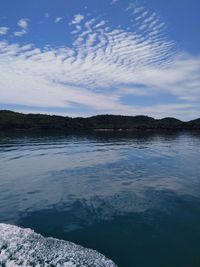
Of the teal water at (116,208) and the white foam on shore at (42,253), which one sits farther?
the teal water at (116,208)

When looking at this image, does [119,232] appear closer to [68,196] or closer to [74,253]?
[74,253]

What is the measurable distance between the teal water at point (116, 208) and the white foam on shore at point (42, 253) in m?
0.80

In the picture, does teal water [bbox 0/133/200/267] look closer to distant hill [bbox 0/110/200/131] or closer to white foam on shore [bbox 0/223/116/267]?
white foam on shore [bbox 0/223/116/267]

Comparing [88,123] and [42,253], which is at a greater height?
[88,123]

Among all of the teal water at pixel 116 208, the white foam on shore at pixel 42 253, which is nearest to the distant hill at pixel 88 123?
the teal water at pixel 116 208

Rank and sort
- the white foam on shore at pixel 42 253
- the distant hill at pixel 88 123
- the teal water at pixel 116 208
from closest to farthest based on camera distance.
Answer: the white foam on shore at pixel 42 253
the teal water at pixel 116 208
the distant hill at pixel 88 123

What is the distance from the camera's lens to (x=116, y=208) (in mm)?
17797

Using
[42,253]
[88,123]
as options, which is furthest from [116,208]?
[88,123]

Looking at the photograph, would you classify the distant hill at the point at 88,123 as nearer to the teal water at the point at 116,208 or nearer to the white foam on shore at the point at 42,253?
the teal water at the point at 116,208

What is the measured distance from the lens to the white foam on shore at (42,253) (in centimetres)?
1062

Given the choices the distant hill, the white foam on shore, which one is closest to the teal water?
the white foam on shore

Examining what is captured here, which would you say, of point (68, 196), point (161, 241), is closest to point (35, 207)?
point (68, 196)

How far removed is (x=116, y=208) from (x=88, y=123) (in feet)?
513

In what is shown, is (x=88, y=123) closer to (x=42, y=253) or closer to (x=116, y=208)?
(x=116, y=208)
